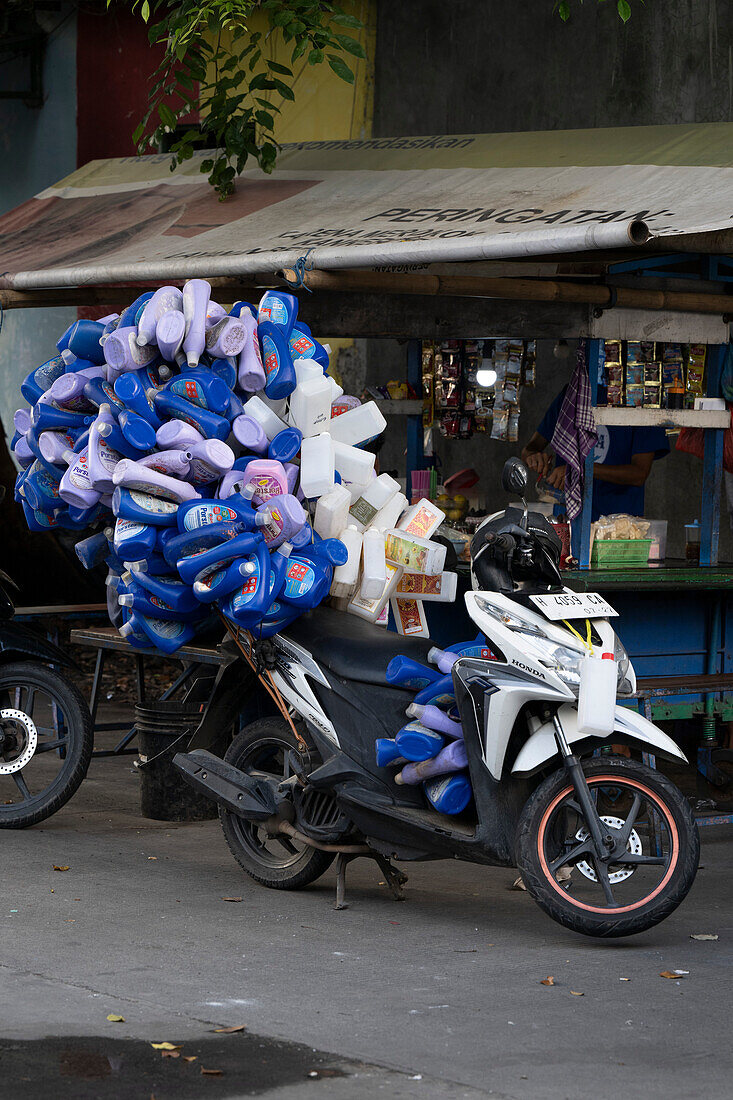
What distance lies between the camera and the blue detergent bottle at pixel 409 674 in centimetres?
552

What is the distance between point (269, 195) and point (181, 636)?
281 cm

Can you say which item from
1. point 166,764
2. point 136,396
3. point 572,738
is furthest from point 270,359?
point 166,764

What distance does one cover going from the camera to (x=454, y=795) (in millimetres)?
5266

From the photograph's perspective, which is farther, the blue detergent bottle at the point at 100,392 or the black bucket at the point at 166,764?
the black bucket at the point at 166,764

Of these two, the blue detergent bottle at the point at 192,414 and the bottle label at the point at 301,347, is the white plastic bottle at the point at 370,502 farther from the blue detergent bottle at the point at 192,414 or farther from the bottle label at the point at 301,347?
the blue detergent bottle at the point at 192,414

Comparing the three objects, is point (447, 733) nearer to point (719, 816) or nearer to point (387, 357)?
point (719, 816)

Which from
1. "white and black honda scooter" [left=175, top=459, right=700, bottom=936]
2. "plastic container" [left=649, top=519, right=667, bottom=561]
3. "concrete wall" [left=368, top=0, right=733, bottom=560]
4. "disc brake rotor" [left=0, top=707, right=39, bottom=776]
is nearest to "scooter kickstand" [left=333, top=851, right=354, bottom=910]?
"white and black honda scooter" [left=175, top=459, right=700, bottom=936]

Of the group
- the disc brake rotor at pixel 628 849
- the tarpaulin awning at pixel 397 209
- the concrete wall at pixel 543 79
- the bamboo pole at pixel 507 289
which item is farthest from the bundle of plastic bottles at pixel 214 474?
the concrete wall at pixel 543 79

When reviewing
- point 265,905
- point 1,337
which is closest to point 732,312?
point 265,905

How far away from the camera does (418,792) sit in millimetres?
5461

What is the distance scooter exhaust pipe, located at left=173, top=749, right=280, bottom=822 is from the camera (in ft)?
18.7

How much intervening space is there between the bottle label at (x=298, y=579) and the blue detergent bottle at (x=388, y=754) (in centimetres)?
61

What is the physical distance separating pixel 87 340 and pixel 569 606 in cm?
215

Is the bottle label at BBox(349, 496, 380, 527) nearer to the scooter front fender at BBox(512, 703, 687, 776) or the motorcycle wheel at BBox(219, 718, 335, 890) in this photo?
the motorcycle wheel at BBox(219, 718, 335, 890)
